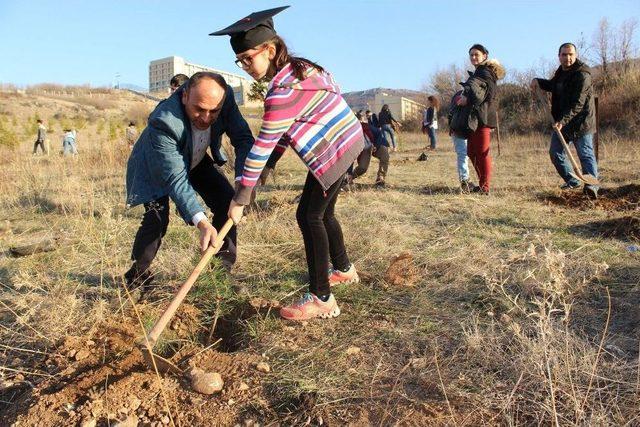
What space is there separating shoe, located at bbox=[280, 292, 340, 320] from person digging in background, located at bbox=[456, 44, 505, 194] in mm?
3650

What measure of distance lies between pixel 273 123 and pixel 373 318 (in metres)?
1.14

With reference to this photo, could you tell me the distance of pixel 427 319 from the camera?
2486 mm

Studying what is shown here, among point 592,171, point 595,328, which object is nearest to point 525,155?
point 592,171

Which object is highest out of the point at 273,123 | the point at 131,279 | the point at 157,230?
the point at 273,123

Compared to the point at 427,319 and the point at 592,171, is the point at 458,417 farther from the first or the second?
the point at 592,171

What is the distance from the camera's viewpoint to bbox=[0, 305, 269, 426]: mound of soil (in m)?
1.85

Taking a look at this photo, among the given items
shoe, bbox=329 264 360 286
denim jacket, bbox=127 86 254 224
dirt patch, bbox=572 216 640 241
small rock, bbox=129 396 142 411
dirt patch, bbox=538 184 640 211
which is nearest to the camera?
small rock, bbox=129 396 142 411

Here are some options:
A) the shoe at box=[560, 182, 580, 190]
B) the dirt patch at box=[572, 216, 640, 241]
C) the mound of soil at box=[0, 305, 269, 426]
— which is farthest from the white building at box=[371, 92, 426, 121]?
the mound of soil at box=[0, 305, 269, 426]

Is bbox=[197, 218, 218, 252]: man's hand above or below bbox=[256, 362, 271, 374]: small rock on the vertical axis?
above

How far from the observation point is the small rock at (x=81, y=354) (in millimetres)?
2254

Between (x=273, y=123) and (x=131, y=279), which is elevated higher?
(x=273, y=123)

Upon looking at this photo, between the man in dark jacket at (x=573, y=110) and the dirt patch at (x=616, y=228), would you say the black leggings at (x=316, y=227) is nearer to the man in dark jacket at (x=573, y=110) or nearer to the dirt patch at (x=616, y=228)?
the dirt patch at (x=616, y=228)

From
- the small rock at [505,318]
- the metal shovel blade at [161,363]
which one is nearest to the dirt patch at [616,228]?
the small rock at [505,318]

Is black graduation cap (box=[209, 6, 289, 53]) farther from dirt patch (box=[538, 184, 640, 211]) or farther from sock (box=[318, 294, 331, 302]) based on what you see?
dirt patch (box=[538, 184, 640, 211])
